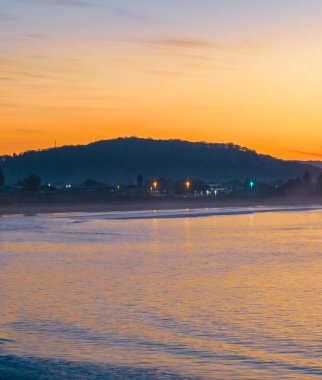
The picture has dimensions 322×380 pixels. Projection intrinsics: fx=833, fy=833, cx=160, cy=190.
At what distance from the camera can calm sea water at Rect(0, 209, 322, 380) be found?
15.4 metres

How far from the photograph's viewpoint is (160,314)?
20500 mm

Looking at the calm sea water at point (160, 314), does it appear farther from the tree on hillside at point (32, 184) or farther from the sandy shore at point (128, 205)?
the tree on hillside at point (32, 184)

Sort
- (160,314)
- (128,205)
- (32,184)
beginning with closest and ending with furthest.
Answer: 1. (160,314)
2. (128,205)
3. (32,184)

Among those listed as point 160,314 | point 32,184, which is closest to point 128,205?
point 32,184

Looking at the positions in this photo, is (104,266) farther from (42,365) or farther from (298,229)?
(298,229)

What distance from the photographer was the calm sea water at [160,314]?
15.4 metres

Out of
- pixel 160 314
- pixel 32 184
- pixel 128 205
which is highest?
pixel 32 184

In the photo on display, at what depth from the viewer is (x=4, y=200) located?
116 meters

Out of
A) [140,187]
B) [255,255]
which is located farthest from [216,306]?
[140,187]

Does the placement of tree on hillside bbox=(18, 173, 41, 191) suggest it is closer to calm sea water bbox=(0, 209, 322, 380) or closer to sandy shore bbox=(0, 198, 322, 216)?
sandy shore bbox=(0, 198, 322, 216)

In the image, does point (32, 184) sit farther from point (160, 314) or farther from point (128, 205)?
point (160, 314)

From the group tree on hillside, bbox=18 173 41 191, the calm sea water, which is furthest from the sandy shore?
the calm sea water

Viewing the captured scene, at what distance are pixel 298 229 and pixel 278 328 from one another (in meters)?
40.8

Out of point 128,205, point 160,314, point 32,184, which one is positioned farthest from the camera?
point 32,184
